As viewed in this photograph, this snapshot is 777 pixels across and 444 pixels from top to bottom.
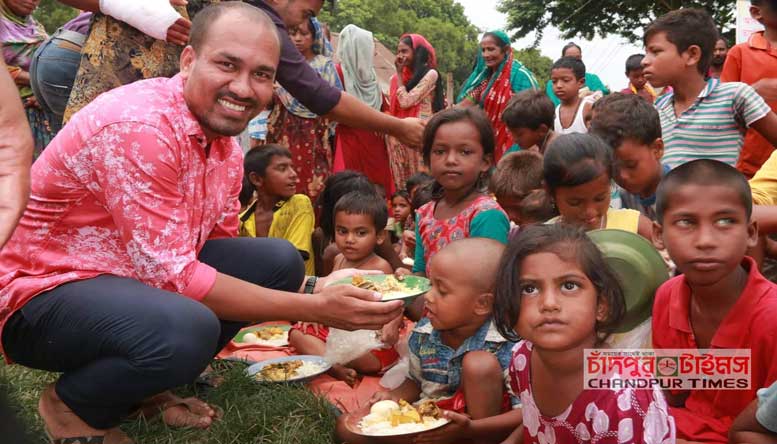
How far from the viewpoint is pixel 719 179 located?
7.33 feet

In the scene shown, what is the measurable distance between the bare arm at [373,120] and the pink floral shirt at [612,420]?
1799 millimetres

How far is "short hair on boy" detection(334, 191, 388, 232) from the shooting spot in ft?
13.5

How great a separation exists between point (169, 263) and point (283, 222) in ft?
8.25

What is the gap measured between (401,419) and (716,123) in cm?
220

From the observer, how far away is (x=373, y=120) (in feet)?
11.6

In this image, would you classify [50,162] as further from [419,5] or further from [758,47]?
[419,5]

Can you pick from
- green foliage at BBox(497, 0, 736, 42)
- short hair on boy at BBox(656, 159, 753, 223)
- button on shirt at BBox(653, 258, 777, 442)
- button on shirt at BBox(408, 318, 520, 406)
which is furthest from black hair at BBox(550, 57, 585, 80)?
green foliage at BBox(497, 0, 736, 42)

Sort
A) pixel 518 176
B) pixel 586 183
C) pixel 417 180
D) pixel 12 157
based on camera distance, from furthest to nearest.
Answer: pixel 417 180
pixel 518 176
pixel 586 183
pixel 12 157

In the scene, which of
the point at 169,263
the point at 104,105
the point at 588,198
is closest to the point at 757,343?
the point at 588,198

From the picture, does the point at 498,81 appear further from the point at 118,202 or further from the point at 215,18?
the point at 118,202

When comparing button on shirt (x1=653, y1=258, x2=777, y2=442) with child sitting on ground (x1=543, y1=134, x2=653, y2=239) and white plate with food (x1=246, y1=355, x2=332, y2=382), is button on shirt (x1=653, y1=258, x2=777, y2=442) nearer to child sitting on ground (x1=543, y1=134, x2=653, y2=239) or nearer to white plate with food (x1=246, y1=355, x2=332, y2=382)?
child sitting on ground (x1=543, y1=134, x2=653, y2=239)

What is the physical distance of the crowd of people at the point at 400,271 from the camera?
6.79 feet

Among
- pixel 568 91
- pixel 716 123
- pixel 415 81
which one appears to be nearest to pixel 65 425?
pixel 716 123

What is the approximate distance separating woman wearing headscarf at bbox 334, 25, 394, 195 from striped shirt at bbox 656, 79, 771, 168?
292cm
